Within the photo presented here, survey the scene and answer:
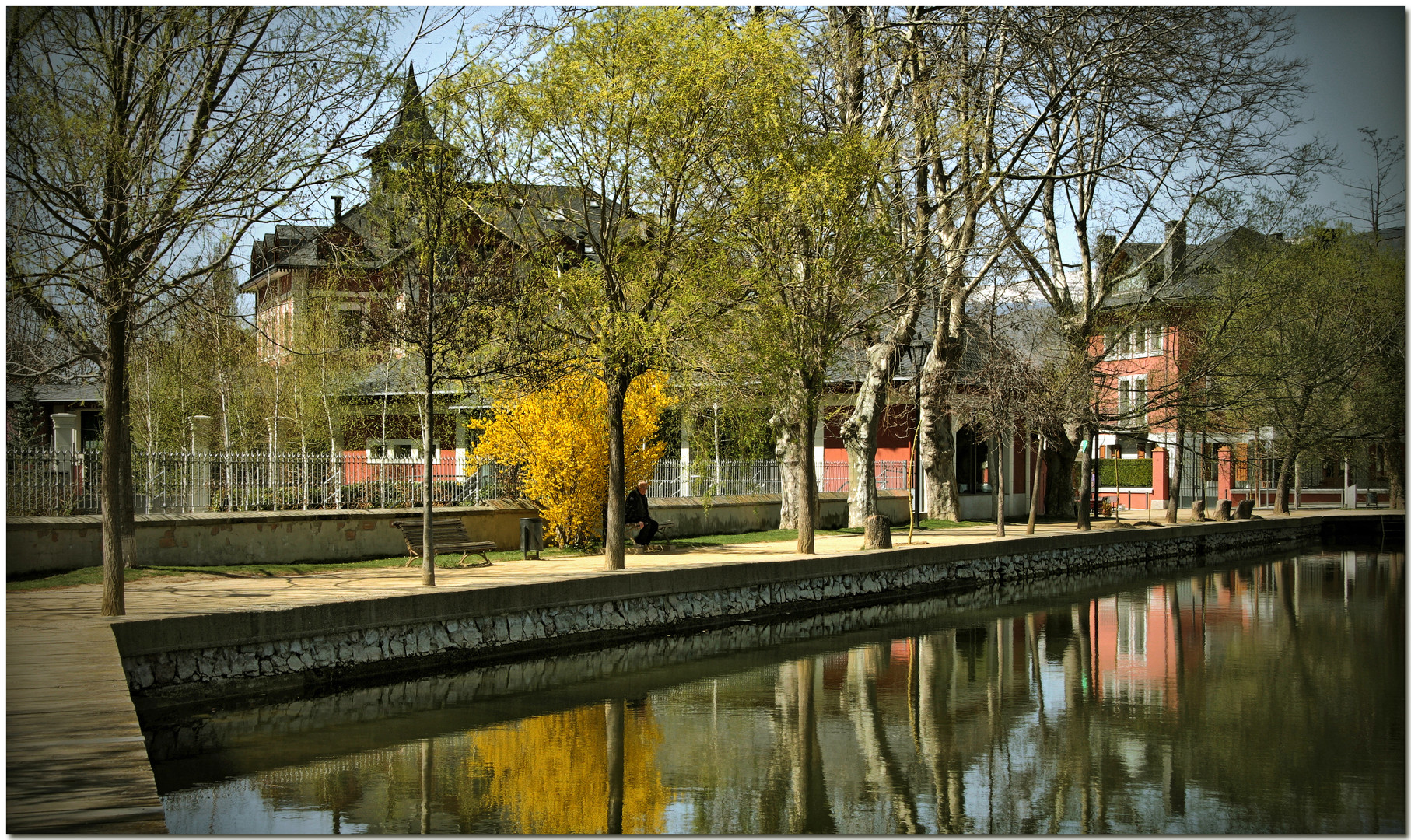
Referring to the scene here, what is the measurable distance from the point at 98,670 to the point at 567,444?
11.3 meters

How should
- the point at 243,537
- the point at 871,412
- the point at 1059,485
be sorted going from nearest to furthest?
the point at 243,537
the point at 871,412
the point at 1059,485

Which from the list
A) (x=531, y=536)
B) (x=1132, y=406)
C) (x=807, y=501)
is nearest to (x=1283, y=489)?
(x=1132, y=406)

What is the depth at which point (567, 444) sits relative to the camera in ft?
65.9

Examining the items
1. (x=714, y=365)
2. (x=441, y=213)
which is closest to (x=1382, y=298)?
(x=714, y=365)

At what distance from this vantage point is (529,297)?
16.6m

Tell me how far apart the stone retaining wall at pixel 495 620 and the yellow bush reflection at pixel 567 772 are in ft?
7.71

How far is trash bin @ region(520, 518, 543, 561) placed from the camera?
64.8 ft

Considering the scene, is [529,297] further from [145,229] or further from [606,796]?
[606,796]

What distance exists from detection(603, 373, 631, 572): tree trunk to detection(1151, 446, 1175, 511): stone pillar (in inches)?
1199

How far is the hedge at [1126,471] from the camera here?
43.9 metres

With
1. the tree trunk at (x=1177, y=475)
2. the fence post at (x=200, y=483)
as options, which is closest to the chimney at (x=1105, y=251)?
the tree trunk at (x=1177, y=475)

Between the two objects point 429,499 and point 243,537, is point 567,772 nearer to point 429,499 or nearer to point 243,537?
point 429,499

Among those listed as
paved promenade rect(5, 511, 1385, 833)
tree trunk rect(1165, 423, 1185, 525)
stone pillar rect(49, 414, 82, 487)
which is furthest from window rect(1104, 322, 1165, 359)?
stone pillar rect(49, 414, 82, 487)

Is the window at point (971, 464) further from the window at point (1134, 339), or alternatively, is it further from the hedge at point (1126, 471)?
the hedge at point (1126, 471)
